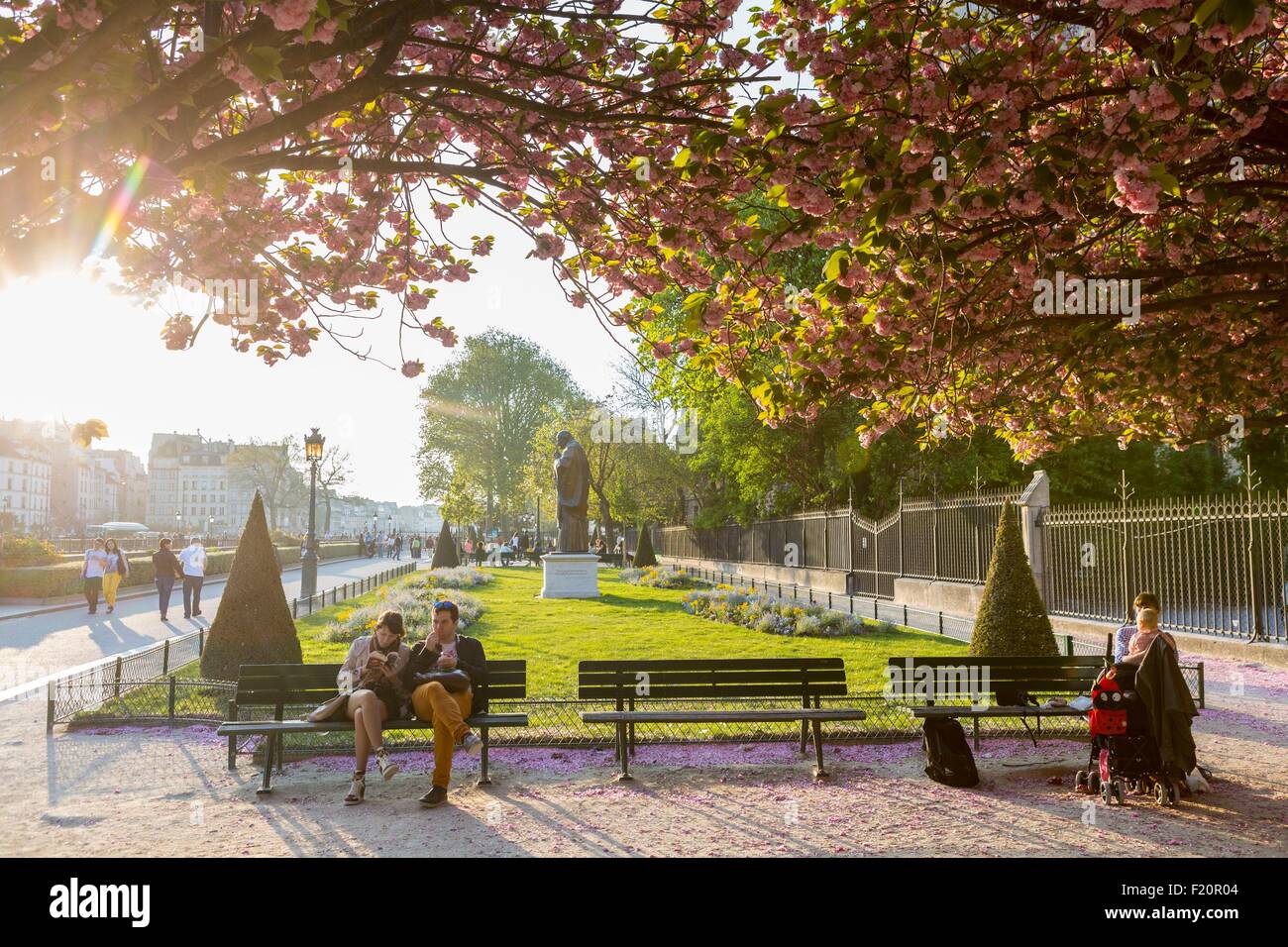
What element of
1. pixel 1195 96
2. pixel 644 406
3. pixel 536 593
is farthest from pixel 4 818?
pixel 644 406

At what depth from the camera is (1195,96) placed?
211 inches

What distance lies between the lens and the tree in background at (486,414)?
66.0m

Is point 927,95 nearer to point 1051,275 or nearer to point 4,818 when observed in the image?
point 1051,275

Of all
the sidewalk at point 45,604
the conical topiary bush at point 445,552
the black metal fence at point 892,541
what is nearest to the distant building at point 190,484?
the conical topiary bush at point 445,552

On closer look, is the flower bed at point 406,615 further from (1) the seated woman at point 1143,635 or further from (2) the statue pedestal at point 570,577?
(1) the seated woman at point 1143,635

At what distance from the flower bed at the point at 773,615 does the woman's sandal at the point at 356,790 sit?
11.2 m

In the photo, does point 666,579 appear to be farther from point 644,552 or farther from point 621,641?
point 621,641

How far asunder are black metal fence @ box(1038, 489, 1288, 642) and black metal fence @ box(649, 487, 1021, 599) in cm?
161

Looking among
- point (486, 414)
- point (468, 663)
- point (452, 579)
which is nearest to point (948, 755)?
point (468, 663)

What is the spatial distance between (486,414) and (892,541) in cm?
4679

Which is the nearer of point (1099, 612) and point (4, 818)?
point (4, 818)

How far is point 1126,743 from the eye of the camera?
6.68 m

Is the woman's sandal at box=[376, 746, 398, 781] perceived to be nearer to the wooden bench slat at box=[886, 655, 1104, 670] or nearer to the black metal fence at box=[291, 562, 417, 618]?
the wooden bench slat at box=[886, 655, 1104, 670]

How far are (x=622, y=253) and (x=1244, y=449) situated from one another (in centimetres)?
2819
